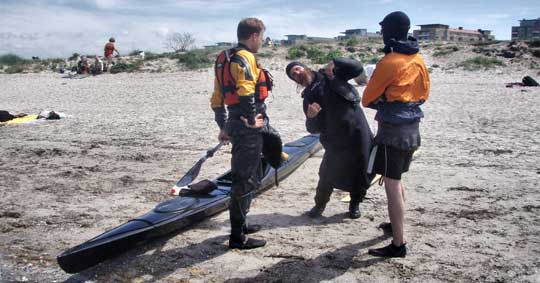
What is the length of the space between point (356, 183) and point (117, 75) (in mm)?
20242

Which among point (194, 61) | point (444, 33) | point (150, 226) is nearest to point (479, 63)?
point (194, 61)

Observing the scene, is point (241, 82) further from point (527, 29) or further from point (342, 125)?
point (527, 29)

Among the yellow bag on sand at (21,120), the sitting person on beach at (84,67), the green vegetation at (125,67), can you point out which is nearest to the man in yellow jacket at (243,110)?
the yellow bag on sand at (21,120)

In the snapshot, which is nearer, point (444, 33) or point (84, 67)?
point (84, 67)

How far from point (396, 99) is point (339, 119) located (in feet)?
3.30

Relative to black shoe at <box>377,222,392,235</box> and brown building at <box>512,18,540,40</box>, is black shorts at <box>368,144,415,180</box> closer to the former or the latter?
black shoe at <box>377,222,392,235</box>

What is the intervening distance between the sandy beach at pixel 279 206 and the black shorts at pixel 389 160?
0.75 meters

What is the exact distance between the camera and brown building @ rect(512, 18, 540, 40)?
5853 centimetres

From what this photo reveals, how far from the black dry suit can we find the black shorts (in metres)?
0.84

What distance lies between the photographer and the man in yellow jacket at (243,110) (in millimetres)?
3592

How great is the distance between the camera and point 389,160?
354 cm

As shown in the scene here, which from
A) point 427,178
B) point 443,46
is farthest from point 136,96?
point 443,46

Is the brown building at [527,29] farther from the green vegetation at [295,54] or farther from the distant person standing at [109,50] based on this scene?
the distant person standing at [109,50]

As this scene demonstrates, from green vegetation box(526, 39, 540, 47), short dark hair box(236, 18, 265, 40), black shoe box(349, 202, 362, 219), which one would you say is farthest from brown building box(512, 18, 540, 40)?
short dark hair box(236, 18, 265, 40)
